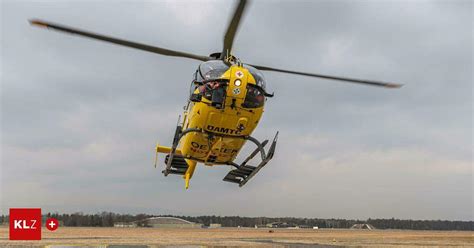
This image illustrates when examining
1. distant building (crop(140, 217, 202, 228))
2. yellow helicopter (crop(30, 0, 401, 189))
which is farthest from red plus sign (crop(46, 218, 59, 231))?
distant building (crop(140, 217, 202, 228))

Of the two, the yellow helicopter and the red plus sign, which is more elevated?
the yellow helicopter

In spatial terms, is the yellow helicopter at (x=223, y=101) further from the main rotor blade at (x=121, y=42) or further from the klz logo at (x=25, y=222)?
the klz logo at (x=25, y=222)

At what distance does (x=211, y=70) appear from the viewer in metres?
15.1

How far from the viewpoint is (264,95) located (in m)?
15.7

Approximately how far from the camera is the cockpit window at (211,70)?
1483 cm

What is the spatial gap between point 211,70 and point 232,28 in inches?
74.6

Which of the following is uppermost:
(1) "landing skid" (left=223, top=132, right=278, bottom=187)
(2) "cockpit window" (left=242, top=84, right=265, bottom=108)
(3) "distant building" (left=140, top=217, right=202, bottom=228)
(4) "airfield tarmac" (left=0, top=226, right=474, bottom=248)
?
(2) "cockpit window" (left=242, top=84, right=265, bottom=108)

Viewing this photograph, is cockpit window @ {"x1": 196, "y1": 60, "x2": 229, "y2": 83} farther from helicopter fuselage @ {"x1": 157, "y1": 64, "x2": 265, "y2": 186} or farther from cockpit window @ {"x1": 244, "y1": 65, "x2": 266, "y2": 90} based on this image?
cockpit window @ {"x1": 244, "y1": 65, "x2": 266, "y2": 90}

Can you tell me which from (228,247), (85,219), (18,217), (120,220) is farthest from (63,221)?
(18,217)

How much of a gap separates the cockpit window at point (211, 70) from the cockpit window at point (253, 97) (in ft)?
3.65

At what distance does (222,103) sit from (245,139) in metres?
2.78

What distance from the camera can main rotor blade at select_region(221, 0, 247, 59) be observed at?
1191 cm

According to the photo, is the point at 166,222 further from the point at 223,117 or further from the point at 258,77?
the point at 258,77

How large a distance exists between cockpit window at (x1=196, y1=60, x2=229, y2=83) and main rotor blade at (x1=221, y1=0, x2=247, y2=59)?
0.67 m
